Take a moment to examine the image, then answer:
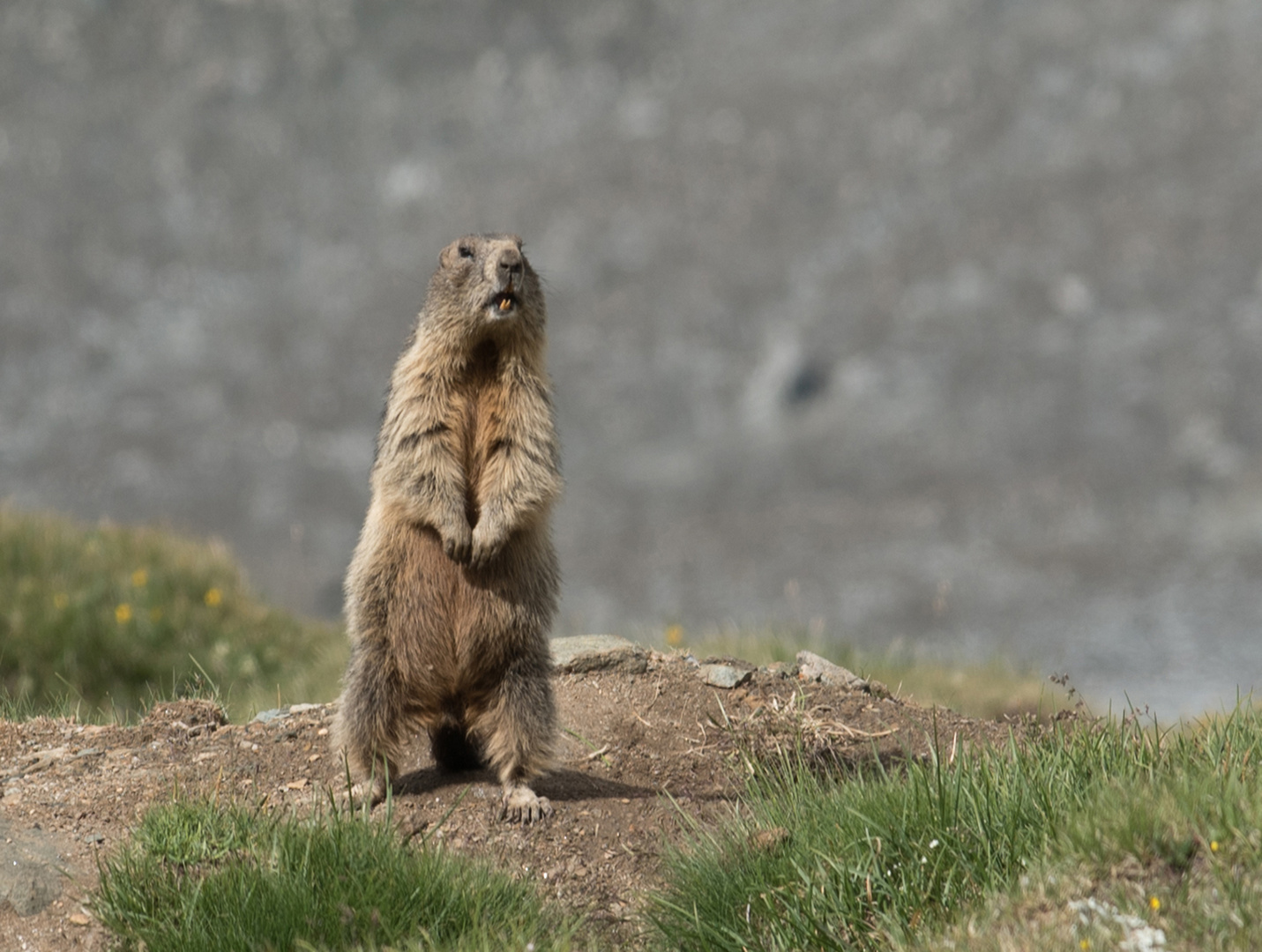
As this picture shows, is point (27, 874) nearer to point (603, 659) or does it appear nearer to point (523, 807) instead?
point (523, 807)

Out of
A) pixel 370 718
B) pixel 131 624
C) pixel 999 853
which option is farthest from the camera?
pixel 131 624

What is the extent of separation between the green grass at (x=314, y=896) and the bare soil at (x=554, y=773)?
0.21 meters

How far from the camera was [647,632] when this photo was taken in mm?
8352

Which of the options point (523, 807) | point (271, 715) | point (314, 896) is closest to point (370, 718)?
point (523, 807)

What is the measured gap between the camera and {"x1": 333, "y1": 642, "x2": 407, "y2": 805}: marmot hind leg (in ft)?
17.0

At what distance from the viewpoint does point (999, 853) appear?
12.6 ft

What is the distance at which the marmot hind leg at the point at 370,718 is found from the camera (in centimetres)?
518

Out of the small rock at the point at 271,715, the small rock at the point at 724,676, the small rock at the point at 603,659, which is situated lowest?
the small rock at the point at 271,715

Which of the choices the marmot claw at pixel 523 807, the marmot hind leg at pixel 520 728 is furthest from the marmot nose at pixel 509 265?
the marmot claw at pixel 523 807

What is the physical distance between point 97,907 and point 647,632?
4615 mm

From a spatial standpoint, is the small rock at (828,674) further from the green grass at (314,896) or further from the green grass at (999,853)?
the green grass at (314,896)

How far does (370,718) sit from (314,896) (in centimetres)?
127

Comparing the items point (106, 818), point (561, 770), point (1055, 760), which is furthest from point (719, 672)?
point (106, 818)

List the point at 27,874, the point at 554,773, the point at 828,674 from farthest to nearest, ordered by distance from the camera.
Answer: the point at 828,674
the point at 554,773
the point at 27,874
